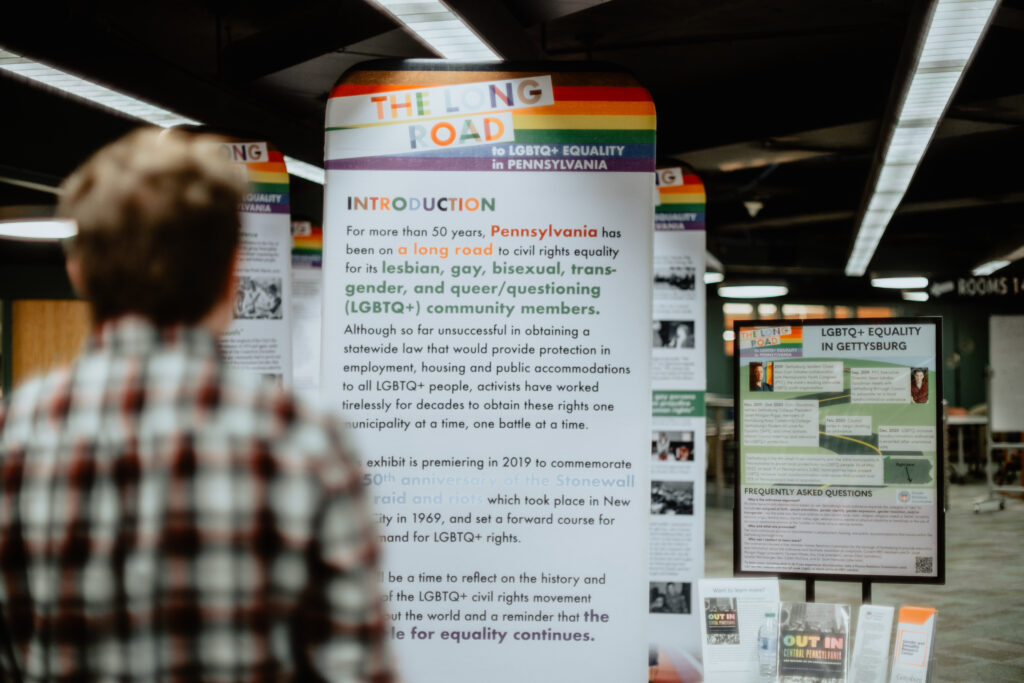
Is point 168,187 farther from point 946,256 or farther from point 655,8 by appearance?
point 946,256

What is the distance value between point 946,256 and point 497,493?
1674cm

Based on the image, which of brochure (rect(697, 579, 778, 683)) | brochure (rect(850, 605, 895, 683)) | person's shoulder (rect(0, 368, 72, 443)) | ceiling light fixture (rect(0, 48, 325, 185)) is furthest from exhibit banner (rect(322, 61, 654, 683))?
ceiling light fixture (rect(0, 48, 325, 185))

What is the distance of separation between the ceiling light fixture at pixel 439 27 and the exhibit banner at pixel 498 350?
1.05m

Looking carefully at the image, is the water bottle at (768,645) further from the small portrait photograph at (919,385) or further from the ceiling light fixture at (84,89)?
the ceiling light fixture at (84,89)

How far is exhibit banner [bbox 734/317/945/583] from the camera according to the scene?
3.15 m

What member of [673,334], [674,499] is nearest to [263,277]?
[673,334]

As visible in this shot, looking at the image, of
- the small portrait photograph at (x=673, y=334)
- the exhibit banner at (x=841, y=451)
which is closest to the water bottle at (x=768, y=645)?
the exhibit banner at (x=841, y=451)

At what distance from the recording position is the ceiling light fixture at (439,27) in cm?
350

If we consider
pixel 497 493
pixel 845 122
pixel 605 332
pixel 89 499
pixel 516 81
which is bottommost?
pixel 497 493

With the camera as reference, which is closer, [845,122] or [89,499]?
[89,499]

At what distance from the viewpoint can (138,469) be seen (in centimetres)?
109

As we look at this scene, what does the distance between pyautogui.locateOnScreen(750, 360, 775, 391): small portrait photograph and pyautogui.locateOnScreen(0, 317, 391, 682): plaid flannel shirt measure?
2.43 meters

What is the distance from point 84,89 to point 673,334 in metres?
3.08

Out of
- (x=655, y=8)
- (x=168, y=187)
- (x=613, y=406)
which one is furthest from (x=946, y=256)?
(x=168, y=187)
